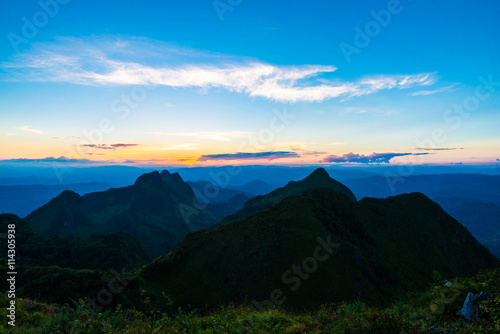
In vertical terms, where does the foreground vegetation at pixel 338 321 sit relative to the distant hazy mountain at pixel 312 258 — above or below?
above

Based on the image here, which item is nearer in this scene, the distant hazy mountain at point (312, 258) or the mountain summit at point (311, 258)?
the mountain summit at point (311, 258)

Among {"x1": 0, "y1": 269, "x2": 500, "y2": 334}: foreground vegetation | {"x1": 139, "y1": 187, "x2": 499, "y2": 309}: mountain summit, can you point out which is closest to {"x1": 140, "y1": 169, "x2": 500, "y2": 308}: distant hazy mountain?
{"x1": 139, "y1": 187, "x2": 499, "y2": 309}: mountain summit

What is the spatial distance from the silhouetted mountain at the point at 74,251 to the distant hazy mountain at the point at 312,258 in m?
55.0

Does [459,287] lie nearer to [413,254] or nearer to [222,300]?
[222,300]

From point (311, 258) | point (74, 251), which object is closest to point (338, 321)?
point (311, 258)

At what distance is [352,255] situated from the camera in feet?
147

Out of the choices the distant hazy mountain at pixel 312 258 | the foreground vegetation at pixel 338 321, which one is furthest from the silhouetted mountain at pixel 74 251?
the foreground vegetation at pixel 338 321

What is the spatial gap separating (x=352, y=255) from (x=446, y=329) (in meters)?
40.1

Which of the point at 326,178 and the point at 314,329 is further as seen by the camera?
the point at 326,178

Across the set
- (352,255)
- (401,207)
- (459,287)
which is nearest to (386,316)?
(459,287)

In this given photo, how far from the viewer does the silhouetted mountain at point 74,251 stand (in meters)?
86.9

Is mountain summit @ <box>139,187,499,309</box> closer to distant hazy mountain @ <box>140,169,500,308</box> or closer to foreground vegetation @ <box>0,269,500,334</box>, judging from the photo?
distant hazy mountain @ <box>140,169,500,308</box>

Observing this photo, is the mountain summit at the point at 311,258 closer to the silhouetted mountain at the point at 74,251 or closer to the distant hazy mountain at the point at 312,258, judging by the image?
the distant hazy mountain at the point at 312,258

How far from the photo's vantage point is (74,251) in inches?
3664
